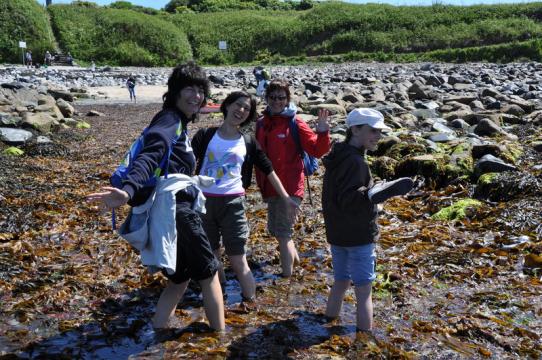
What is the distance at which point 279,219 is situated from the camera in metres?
5.26

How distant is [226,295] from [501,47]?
4025 cm

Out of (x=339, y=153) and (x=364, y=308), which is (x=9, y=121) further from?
(x=364, y=308)

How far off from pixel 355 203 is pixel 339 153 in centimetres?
38

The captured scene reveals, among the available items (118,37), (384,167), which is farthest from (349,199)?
(118,37)

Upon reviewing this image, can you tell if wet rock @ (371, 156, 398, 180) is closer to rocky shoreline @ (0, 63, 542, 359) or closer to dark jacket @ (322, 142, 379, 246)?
rocky shoreline @ (0, 63, 542, 359)

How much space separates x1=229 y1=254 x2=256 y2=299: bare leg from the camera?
4.79 metres

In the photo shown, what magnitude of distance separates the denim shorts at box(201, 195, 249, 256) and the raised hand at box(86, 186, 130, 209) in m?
1.45

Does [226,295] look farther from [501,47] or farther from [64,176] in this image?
[501,47]

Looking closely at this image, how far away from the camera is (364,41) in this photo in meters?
53.1

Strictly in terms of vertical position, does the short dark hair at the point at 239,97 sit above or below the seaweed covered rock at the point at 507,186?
above

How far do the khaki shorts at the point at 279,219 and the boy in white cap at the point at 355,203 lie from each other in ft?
3.41

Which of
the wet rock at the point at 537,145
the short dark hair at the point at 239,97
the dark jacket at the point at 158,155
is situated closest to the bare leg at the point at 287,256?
the short dark hair at the point at 239,97

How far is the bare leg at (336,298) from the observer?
4.36 meters

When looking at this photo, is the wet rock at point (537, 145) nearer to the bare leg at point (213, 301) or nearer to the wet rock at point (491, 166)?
the wet rock at point (491, 166)
